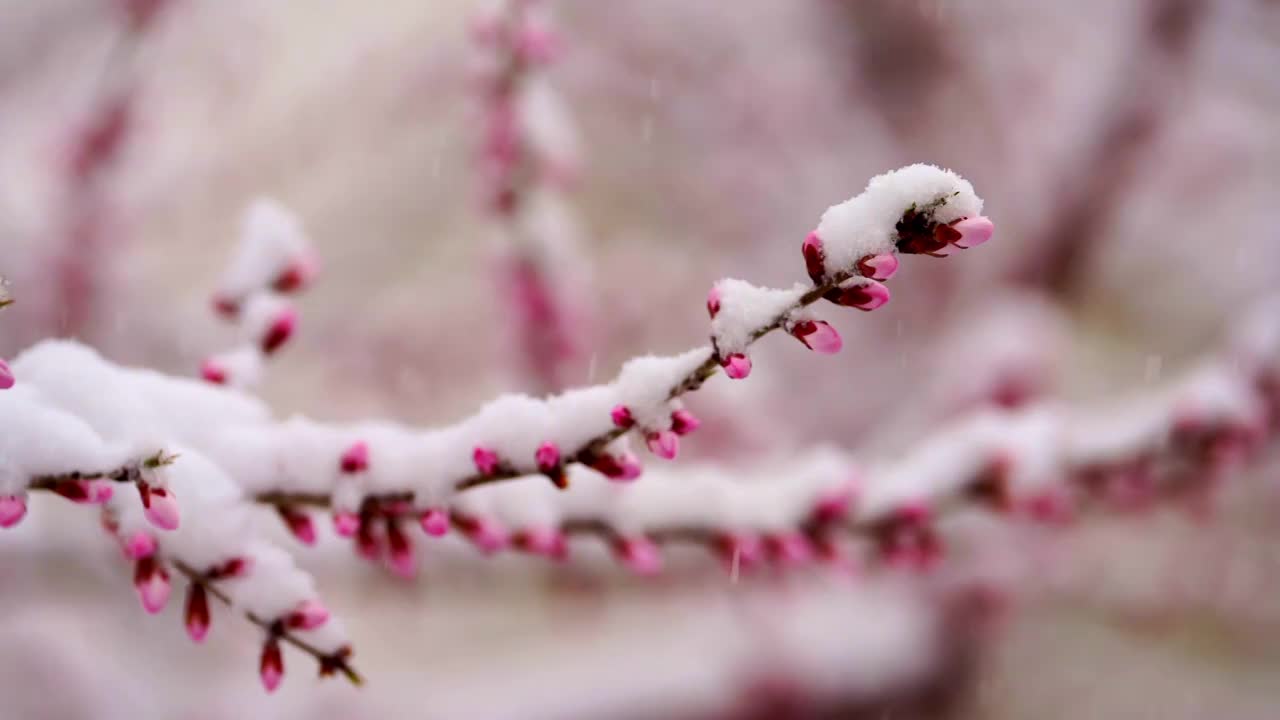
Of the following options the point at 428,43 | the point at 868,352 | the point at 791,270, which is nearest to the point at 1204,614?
the point at 868,352

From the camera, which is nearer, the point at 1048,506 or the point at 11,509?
the point at 11,509

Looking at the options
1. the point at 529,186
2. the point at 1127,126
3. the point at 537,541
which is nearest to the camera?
the point at 537,541

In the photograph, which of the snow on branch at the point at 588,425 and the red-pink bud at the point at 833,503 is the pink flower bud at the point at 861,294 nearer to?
the snow on branch at the point at 588,425

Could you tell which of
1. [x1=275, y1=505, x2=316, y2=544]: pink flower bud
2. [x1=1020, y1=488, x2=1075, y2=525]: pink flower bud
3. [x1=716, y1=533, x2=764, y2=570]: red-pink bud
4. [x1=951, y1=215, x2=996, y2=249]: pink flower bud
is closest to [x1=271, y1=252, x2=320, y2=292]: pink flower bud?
[x1=275, y1=505, x2=316, y2=544]: pink flower bud

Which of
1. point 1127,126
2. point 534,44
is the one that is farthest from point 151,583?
point 1127,126

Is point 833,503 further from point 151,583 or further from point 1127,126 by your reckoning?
point 1127,126

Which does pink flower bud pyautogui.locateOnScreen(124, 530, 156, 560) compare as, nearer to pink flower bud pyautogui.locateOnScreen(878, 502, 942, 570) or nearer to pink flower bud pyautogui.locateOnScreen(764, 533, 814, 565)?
pink flower bud pyautogui.locateOnScreen(764, 533, 814, 565)
